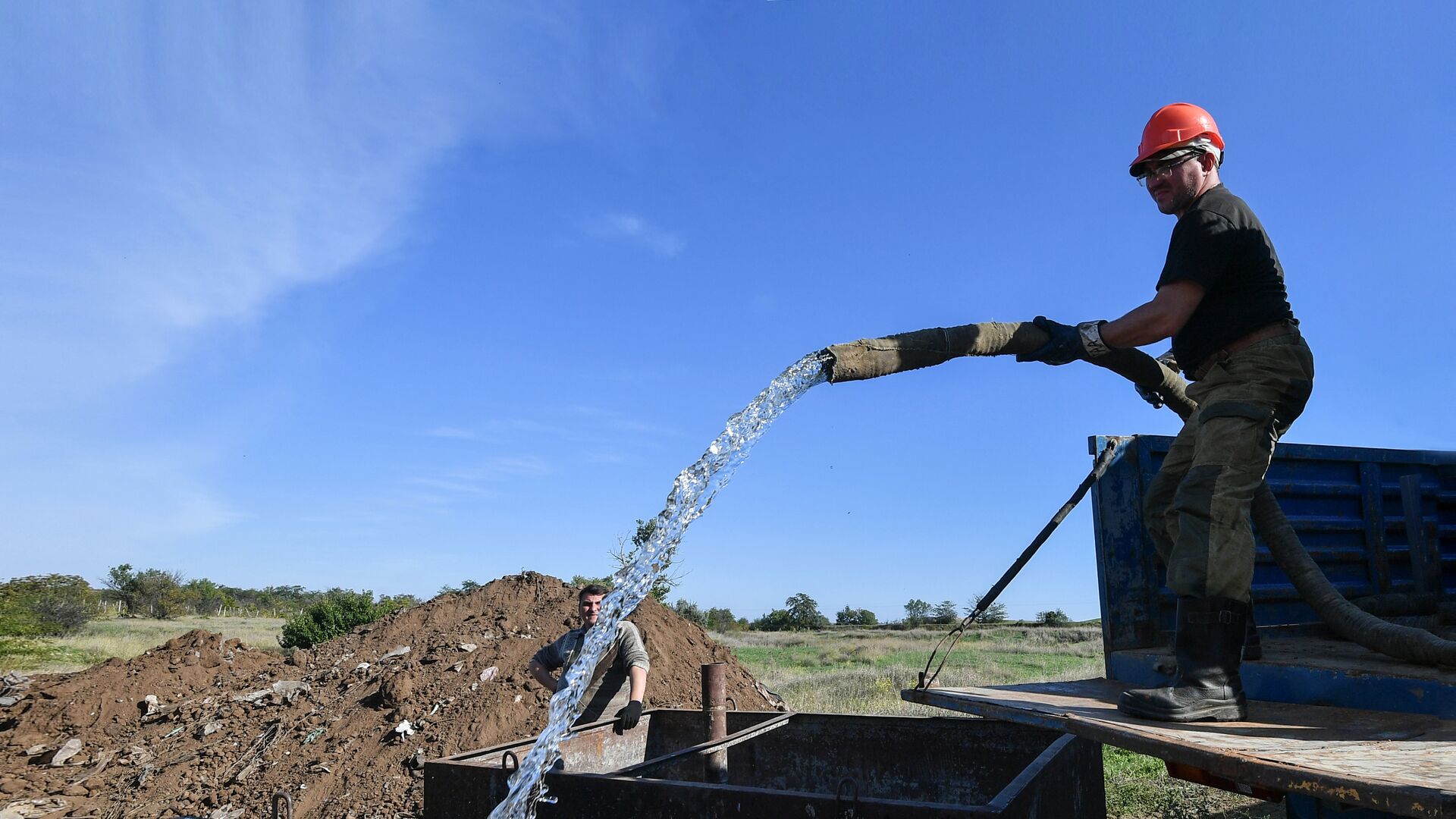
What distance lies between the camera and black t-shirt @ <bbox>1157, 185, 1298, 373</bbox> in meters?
2.80

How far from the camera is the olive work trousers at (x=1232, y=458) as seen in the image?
2.69 meters

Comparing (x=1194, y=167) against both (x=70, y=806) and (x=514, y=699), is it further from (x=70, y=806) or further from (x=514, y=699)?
(x=70, y=806)

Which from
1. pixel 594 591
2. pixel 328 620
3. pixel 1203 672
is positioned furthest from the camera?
pixel 328 620

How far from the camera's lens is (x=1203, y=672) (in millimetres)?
2580

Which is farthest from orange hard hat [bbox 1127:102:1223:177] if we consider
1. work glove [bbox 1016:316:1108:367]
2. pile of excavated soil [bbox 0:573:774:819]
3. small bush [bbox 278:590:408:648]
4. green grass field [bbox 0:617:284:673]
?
green grass field [bbox 0:617:284:673]

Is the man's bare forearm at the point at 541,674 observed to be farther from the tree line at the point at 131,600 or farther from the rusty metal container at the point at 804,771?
the tree line at the point at 131,600

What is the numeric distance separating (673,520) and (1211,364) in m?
1.99

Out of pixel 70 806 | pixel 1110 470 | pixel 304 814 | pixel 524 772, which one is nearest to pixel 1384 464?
pixel 1110 470

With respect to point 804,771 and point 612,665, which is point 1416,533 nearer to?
point 804,771

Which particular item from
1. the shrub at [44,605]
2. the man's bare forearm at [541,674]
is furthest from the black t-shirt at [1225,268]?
the shrub at [44,605]

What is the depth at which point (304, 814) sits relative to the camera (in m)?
7.59

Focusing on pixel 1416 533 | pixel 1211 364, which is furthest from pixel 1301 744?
pixel 1416 533

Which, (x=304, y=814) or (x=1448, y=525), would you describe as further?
(x=304, y=814)

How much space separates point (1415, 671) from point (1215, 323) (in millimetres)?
1197
